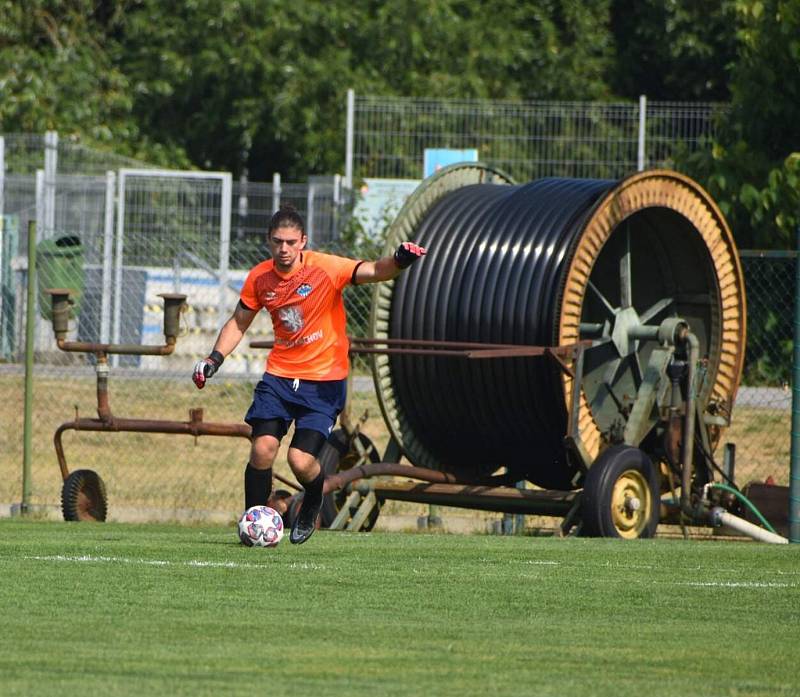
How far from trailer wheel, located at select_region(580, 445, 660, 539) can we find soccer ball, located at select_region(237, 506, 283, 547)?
256cm

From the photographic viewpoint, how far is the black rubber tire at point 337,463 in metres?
12.8

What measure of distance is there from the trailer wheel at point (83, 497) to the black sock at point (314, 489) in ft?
10.5

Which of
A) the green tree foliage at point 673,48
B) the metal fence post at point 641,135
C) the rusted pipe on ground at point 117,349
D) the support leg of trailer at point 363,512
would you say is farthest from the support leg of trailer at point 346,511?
the green tree foliage at point 673,48

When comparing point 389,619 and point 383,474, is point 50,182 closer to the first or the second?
point 383,474

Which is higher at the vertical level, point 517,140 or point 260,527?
point 517,140

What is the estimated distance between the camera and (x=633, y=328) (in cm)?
1299

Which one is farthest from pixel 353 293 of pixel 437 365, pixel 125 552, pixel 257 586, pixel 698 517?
pixel 257 586

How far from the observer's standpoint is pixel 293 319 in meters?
10.0

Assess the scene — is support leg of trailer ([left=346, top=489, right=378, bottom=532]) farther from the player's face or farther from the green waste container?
the green waste container

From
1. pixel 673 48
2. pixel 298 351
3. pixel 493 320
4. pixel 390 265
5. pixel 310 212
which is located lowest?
pixel 298 351

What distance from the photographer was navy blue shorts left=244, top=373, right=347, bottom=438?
9.98 meters

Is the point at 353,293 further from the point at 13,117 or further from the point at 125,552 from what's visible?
the point at 13,117

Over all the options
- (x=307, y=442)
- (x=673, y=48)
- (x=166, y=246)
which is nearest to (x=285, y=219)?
(x=307, y=442)

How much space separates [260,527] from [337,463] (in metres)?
3.27
